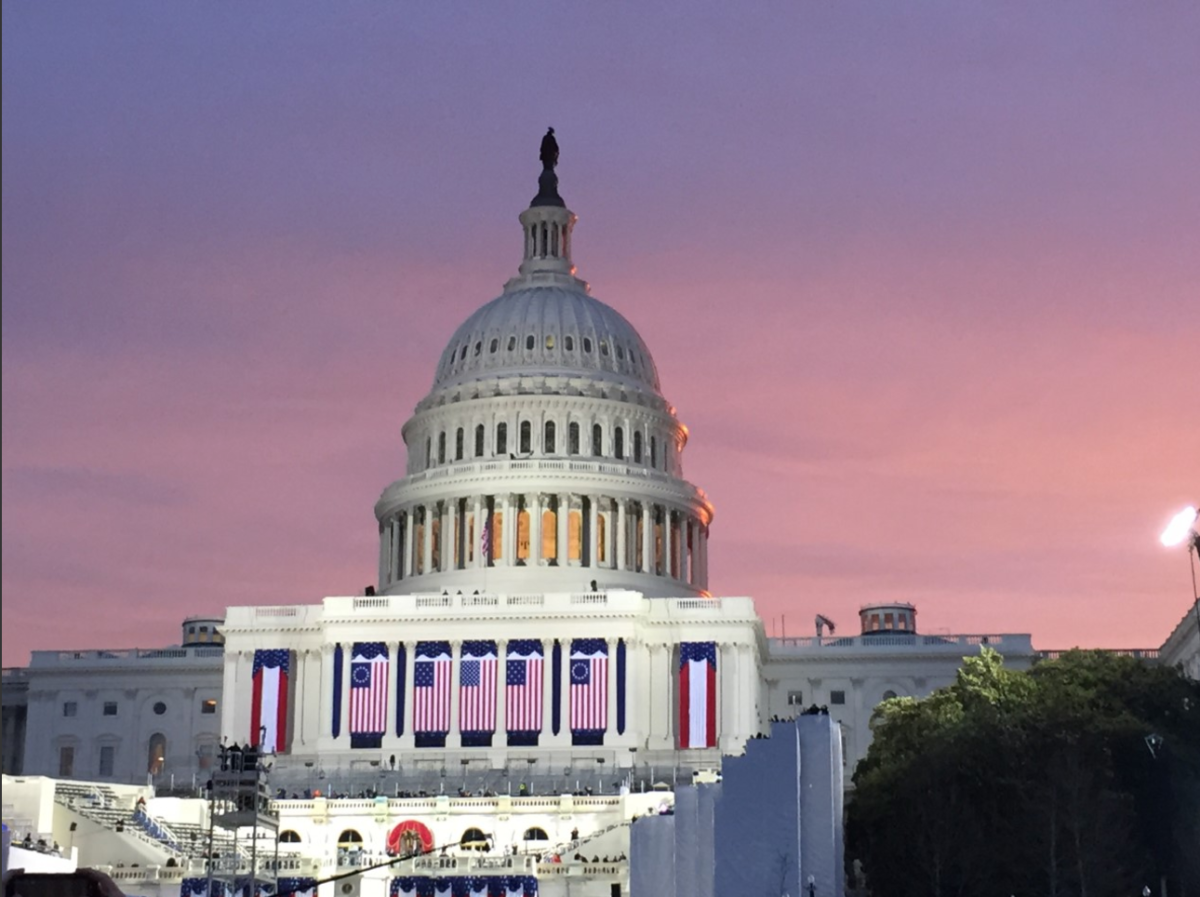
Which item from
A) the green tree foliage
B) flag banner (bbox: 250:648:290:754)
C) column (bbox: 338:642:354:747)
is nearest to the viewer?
the green tree foliage

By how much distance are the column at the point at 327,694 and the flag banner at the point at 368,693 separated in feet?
4.64

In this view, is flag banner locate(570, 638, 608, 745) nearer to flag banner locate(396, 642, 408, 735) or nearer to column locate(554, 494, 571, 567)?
flag banner locate(396, 642, 408, 735)

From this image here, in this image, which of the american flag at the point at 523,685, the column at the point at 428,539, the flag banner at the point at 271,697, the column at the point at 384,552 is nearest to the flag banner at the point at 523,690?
the american flag at the point at 523,685

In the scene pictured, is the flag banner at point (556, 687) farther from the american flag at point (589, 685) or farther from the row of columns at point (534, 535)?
the row of columns at point (534, 535)

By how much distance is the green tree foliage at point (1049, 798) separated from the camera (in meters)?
76.0

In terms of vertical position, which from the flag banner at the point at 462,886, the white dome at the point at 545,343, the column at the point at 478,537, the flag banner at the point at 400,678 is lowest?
the flag banner at the point at 462,886

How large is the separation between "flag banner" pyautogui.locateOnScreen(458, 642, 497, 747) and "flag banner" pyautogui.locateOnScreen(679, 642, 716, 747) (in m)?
13.5

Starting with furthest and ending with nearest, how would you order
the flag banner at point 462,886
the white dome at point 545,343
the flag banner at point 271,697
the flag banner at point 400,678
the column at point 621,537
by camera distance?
1. the white dome at point 545,343
2. the column at point 621,537
3. the flag banner at point 271,697
4. the flag banner at point 400,678
5. the flag banner at point 462,886

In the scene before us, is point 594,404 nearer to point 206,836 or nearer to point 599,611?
point 599,611

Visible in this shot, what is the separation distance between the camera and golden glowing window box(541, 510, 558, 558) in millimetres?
151250

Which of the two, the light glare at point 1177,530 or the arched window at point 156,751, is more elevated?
the arched window at point 156,751

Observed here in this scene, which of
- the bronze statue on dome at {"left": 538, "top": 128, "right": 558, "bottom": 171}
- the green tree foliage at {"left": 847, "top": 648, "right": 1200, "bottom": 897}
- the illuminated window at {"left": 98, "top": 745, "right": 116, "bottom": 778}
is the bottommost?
the green tree foliage at {"left": 847, "top": 648, "right": 1200, "bottom": 897}

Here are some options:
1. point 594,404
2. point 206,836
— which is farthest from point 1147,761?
point 594,404

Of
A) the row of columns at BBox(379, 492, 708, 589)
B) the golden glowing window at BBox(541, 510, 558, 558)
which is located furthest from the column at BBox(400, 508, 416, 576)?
the golden glowing window at BBox(541, 510, 558, 558)
